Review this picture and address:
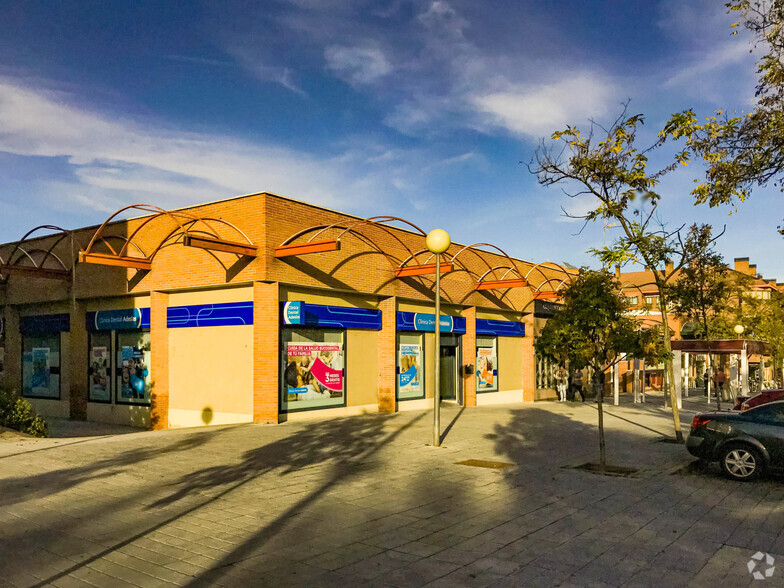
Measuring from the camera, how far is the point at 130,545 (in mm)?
6145

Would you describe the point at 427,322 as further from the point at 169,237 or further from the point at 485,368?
the point at 169,237

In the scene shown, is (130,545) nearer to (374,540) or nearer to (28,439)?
(374,540)

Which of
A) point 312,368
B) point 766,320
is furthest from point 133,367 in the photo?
point 766,320

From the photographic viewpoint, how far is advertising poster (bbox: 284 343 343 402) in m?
16.4

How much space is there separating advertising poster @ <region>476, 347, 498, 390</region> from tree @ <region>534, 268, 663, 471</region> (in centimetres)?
1284

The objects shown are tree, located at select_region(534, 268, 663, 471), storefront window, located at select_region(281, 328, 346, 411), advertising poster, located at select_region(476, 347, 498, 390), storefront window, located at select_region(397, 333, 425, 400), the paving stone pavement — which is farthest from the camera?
advertising poster, located at select_region(476, 347, 498, 390)

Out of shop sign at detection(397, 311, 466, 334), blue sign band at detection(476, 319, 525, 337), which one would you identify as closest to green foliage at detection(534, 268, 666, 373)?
shop sign at detection(397, 311, 466, 334)

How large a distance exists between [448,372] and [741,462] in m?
13.8

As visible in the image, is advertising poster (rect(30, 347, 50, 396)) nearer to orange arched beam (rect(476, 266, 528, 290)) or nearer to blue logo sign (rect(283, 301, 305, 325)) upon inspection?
blue logo sign (rect(283, 301, 305, 325))

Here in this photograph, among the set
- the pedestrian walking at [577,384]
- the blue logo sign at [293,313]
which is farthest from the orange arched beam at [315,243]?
the pedestrian walking at [577,384]

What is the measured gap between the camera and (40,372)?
2219cm

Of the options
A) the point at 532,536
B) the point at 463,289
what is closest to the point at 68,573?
the point at 532,536

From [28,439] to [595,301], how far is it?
38.4ft

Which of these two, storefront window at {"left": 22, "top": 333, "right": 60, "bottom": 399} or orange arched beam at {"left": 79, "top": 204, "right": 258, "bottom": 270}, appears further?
storefront window at {"left": 22, "top": 333, "right": 60, "bottom": 399}
